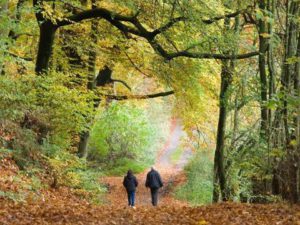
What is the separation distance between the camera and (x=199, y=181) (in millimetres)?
→ 24391

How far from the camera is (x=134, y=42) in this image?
16.5m

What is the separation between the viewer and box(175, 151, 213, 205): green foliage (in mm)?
22703

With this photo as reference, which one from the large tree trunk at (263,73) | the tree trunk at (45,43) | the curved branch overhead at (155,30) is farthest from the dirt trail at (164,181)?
the large tree trunk at (263,73)

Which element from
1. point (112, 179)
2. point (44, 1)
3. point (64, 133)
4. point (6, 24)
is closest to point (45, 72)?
point (64, 133)

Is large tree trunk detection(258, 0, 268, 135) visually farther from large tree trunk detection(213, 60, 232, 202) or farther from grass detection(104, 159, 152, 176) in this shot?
grass detection(104, 159, 152, 176)

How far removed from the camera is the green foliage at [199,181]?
74.5 feet

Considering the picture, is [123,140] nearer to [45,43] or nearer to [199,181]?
[199,181]

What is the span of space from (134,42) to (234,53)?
16.4 feet

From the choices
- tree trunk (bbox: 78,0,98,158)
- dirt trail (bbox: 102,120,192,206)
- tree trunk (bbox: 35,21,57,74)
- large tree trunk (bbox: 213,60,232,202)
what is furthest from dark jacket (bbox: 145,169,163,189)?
tree trunk (bbox: 35,21,57,74)

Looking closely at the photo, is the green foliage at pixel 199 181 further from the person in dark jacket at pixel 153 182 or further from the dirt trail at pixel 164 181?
the person in dark jacket at pixel 153 182

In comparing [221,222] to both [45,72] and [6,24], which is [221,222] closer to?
[6,24]

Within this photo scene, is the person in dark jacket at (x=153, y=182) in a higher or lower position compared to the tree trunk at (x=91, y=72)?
lower

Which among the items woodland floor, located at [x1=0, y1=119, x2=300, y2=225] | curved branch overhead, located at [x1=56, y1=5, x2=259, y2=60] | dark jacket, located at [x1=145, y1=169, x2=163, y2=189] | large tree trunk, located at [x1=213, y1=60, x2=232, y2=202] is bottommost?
woodland floor, located at [x1=0, y1=119, x2=300, y2=225]

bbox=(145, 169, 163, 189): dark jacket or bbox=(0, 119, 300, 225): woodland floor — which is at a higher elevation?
bbox=(145, 169, 163, 189): dark jacket
